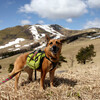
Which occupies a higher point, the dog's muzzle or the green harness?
the dog's muzzle

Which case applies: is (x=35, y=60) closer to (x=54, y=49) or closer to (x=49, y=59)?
(x=49, y=59)

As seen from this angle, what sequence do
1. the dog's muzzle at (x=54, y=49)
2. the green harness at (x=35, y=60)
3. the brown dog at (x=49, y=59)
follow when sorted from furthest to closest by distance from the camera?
the green harness at (x=35, y=60) → the brown dog at (x=49, y=59) → the dog's muzzle at (x=54, y=49)

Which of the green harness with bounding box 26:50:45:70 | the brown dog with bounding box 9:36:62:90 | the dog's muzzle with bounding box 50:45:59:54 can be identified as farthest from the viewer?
the green harness with bounding box 26:50:45:70

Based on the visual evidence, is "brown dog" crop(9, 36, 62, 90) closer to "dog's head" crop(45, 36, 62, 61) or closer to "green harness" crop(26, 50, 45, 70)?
"dog's head" crop(45, 36, 62, 61)

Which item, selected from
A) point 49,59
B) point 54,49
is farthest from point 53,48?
point 49,59

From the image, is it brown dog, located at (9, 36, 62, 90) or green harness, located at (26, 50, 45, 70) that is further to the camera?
green harness, located at (26, 50, 45, 70)

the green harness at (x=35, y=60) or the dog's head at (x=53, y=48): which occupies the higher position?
the dog's head at (x=53, y=48)

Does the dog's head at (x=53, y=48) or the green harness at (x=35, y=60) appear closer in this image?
the dog's head at (x=53, y=48)

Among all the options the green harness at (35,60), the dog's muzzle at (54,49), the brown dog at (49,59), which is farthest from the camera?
the green harness at (35,60)

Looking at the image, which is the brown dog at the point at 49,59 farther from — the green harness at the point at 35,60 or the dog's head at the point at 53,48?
the green harness at the point at 35,60

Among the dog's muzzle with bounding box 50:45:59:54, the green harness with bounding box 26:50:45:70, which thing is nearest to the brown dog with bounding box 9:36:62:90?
the dog's muzzle with bounding box 50:45:59:54

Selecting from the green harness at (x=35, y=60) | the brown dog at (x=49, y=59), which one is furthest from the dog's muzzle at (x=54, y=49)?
the green harness at (x=35, y=60)

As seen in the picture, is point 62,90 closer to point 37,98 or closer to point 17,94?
point 37,98

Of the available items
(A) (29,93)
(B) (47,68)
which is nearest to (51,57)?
(B) (47,68)
